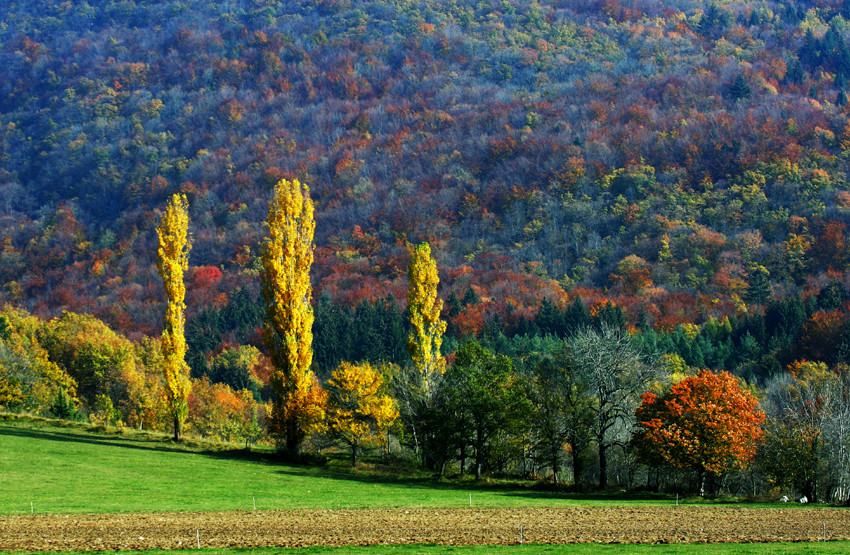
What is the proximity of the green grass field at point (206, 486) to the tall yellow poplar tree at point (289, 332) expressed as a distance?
119 inches

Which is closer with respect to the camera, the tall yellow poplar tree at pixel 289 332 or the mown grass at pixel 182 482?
the mown grass at pixel 182 482

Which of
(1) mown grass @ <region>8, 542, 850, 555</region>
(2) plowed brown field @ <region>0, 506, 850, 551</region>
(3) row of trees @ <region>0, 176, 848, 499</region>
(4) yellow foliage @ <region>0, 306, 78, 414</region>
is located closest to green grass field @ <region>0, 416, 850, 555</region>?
(1) mown grass @ <region>8, 542, 850, 555</region>

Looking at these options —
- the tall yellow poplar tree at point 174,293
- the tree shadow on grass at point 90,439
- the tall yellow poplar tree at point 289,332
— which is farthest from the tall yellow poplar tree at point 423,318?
the tree shadow on grass at point 90,439

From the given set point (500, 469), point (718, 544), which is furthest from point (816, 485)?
point (718, 544)

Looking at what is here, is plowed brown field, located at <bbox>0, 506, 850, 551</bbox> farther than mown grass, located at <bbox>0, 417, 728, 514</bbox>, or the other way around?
mown grass, located at <bbox>0, 417, 728, 514</bbox>

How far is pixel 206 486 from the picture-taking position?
43.6 meters

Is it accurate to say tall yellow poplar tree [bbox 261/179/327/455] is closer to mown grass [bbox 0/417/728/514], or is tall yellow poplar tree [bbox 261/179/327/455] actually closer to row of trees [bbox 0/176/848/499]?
row of trees [bbox 0/176/848/499]

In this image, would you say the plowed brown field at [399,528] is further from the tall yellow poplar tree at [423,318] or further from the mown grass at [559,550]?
the tall yellow poplar tree at [423,318]

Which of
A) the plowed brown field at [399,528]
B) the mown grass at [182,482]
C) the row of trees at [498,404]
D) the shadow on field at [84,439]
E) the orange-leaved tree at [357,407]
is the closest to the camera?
the plowed brown field at [399,528]

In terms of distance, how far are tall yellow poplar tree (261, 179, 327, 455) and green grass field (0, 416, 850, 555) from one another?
302 centimetres

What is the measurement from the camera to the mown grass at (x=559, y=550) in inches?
1097

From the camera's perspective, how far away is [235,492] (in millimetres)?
42438

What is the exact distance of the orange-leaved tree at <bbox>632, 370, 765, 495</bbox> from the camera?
49250mm

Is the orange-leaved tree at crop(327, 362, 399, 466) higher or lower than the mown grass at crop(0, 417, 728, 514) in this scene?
higher
